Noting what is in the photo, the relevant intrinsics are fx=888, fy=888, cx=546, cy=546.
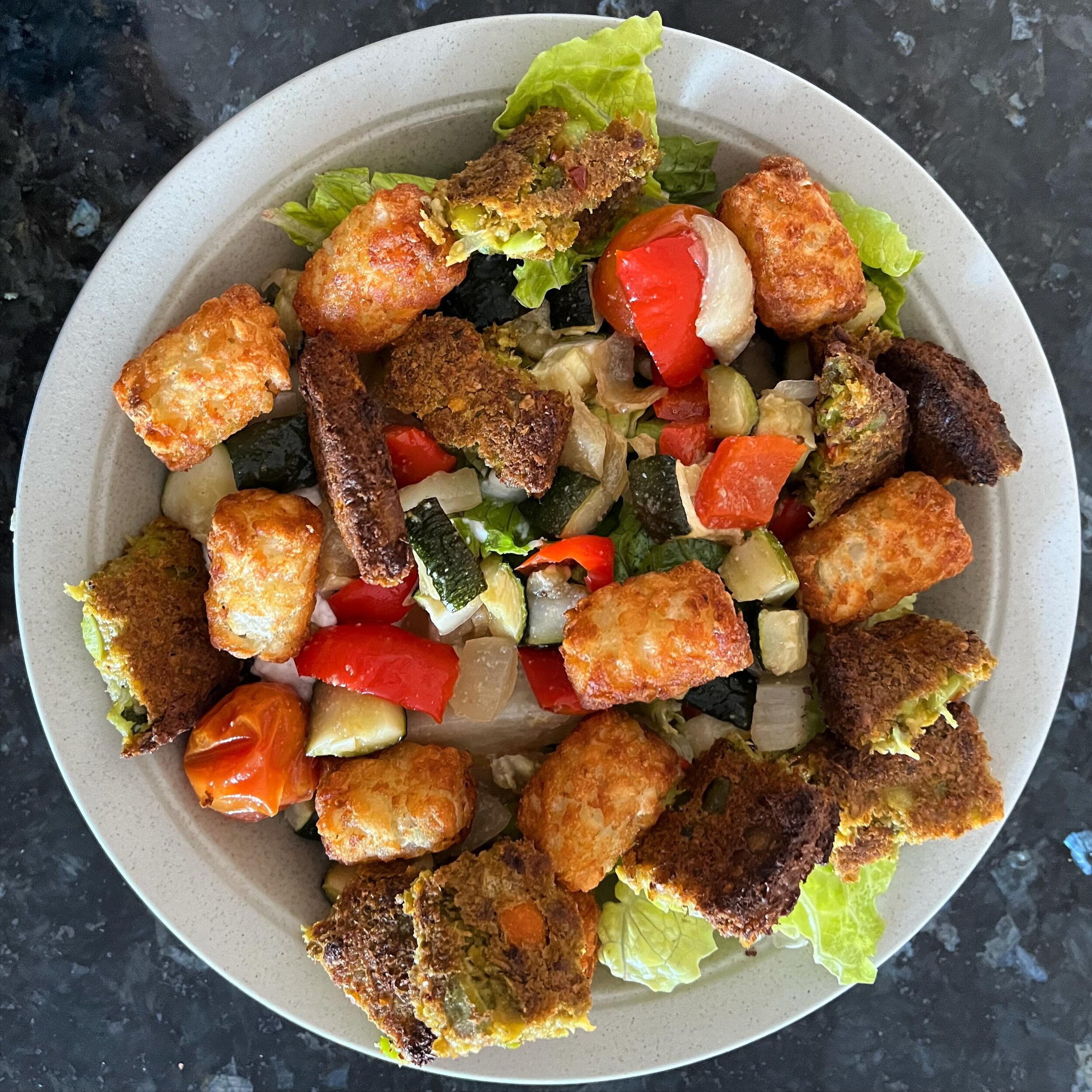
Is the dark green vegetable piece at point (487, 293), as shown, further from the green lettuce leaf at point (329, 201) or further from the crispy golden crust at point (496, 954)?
the crispy golden crust at point (496, 954)

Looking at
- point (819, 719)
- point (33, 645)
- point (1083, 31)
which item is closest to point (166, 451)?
point (33, 645)

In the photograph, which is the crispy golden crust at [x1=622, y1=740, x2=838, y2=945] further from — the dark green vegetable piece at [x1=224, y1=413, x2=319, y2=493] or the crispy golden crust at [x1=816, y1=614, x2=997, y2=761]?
the dark green vegetable piece at [x1=224, y1=413, x2=319, y2=493]

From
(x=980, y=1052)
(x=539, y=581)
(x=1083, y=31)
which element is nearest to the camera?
(x=539, y=581)

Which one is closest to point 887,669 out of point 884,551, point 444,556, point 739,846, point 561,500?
point 884,551

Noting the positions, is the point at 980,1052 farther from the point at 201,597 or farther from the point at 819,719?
the point at 201,597

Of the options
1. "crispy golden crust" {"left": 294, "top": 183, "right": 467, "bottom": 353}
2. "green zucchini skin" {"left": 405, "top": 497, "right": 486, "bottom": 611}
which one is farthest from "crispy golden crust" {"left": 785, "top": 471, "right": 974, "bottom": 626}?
"crispy golden crust" {"left": 294, "top": 183, "right": 467, "bottom": 353}
